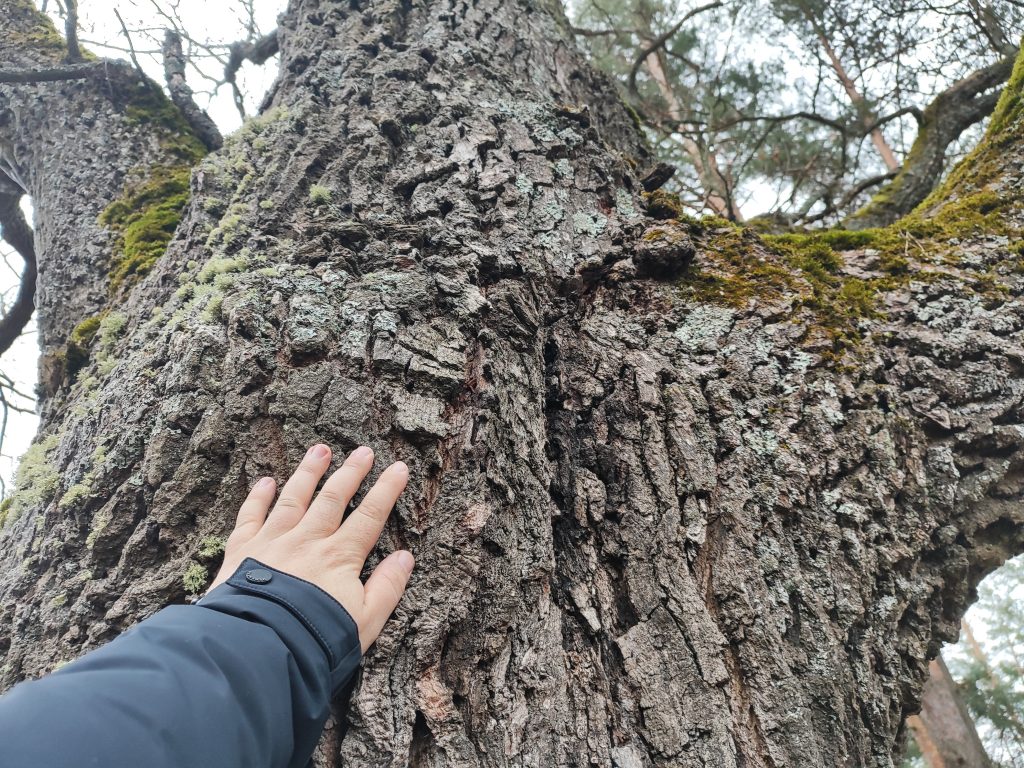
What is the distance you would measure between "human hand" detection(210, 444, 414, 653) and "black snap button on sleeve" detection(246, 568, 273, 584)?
0.03 m

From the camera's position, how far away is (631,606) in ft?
4.67

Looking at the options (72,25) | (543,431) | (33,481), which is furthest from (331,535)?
(72,25)

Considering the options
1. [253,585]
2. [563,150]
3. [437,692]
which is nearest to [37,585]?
[253,585]

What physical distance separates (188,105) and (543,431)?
3182 millimetres

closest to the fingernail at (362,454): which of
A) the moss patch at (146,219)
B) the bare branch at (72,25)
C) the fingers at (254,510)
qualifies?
the fingers at (254,510)

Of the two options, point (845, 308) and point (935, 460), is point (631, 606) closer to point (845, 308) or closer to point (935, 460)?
point (935, 460)

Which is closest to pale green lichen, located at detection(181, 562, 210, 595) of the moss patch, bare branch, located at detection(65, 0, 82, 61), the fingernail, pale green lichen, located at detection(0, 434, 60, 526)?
the fingernail

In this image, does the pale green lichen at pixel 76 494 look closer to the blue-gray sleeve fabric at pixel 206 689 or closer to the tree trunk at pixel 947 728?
the blue-gray sleeve fabric at pixel 206 689

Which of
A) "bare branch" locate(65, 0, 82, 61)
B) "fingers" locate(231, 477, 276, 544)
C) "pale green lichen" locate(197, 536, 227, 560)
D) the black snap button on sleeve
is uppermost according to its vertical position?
"bare branch" locate(65, 0, 82, 61)

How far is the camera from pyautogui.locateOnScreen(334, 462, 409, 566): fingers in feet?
4.22

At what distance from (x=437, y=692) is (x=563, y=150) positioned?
79.3 inches

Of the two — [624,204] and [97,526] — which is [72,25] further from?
[624,204]

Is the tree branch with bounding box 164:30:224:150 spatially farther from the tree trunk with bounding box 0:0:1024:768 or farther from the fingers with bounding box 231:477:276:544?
the fingers with bounding box 231:477:276:544

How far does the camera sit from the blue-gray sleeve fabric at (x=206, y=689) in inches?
31.3
